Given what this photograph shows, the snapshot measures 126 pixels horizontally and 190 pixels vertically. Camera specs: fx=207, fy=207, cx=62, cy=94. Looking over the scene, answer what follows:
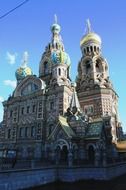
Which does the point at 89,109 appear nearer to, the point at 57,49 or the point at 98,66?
the point at 98,66

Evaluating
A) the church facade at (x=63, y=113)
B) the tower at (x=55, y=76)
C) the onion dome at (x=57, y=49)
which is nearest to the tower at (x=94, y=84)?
the church facade at (x=63, y=113)

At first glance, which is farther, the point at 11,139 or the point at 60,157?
the point at 11,139

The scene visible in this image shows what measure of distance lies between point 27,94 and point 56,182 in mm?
18195

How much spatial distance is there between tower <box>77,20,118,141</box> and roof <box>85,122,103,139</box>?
15.7 feet

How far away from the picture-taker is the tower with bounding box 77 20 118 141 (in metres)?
33.9

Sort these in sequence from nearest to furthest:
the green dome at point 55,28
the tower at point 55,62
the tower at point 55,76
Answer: the tower at point 55,76 → the tower at point 55,62 → the green dome at point 55,28

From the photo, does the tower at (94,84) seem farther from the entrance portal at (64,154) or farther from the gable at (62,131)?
the entrance portal at (64,154)

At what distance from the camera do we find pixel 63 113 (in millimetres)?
31000

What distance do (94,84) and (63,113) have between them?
9003 millimetres

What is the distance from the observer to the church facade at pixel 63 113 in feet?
86.2

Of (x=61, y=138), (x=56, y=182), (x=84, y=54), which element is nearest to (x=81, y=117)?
(x=61, y=138)

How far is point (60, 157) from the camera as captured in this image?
25938 mm

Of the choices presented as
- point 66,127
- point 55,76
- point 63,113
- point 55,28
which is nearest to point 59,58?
point 55,76

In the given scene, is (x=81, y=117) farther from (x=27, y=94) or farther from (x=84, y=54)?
(x=84, y=54)
